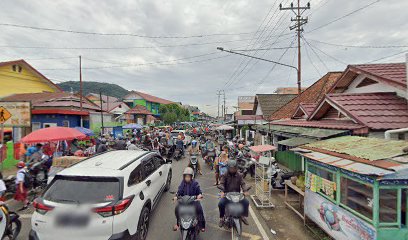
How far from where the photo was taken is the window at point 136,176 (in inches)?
159

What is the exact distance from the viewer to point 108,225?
329cm

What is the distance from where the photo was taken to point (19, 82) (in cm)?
2114

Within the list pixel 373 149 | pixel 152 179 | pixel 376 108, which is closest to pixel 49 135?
pixel 152 179

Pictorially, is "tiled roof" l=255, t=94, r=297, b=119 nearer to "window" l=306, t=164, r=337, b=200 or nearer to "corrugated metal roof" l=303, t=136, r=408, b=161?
"window" l=306, t=164, r=337, b=200

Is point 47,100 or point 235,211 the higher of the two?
point 47,100

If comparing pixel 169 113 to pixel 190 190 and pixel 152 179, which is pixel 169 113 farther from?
pixel 190 190

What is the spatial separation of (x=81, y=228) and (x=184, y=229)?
1.79 meters

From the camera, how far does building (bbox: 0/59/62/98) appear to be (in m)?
19.6

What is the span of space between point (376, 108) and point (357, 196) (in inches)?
174

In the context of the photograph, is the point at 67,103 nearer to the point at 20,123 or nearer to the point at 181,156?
the point at 20,123

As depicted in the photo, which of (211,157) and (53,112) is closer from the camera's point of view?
(211,157)

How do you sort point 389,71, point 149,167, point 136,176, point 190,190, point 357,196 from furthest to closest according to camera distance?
point 389,71
point 149,167
point 190,190
point 136,176
point 357,196

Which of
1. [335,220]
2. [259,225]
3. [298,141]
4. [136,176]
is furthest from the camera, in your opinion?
[298,141]

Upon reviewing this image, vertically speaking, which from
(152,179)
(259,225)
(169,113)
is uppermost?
(169,113)
